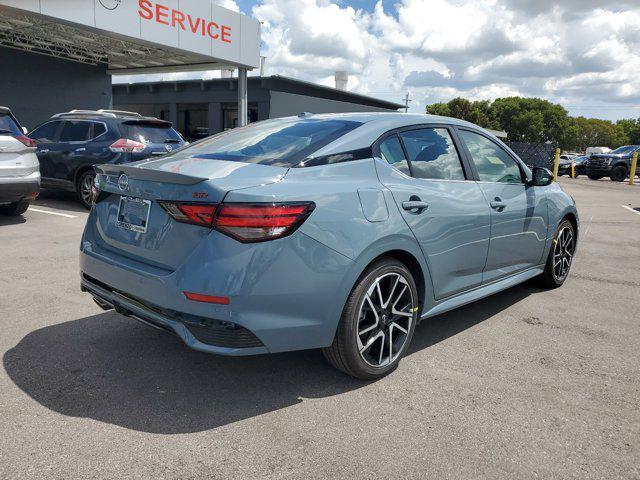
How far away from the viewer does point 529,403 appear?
3031 millimetres

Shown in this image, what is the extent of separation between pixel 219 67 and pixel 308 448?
1803cm

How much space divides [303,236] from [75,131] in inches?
344

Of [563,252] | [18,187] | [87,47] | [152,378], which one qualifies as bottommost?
[152,378]

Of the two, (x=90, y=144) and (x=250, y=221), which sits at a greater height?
(x=90, y=144)

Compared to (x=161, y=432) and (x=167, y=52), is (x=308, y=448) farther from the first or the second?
(x=167, y=52)

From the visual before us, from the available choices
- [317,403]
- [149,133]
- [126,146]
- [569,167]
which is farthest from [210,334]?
[569,167]

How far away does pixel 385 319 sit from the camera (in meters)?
3.24

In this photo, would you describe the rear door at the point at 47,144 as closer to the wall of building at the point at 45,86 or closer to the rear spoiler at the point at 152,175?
the rear spoiler at the point at 152,175

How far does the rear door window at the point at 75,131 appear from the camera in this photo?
32.1ft

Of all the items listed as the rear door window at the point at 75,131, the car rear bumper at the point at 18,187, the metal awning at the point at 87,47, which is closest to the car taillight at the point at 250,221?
the car rear bumper at the point at 18,187

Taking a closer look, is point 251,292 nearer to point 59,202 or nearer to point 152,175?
point 152,175

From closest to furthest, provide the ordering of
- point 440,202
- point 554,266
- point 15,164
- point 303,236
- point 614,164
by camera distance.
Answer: point 303,236, point 440,202, point 554,266, point 15,164, point 614,164

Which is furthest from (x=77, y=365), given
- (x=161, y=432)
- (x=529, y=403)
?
(x=529, y=403)

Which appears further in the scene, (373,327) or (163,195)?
(373,327)
